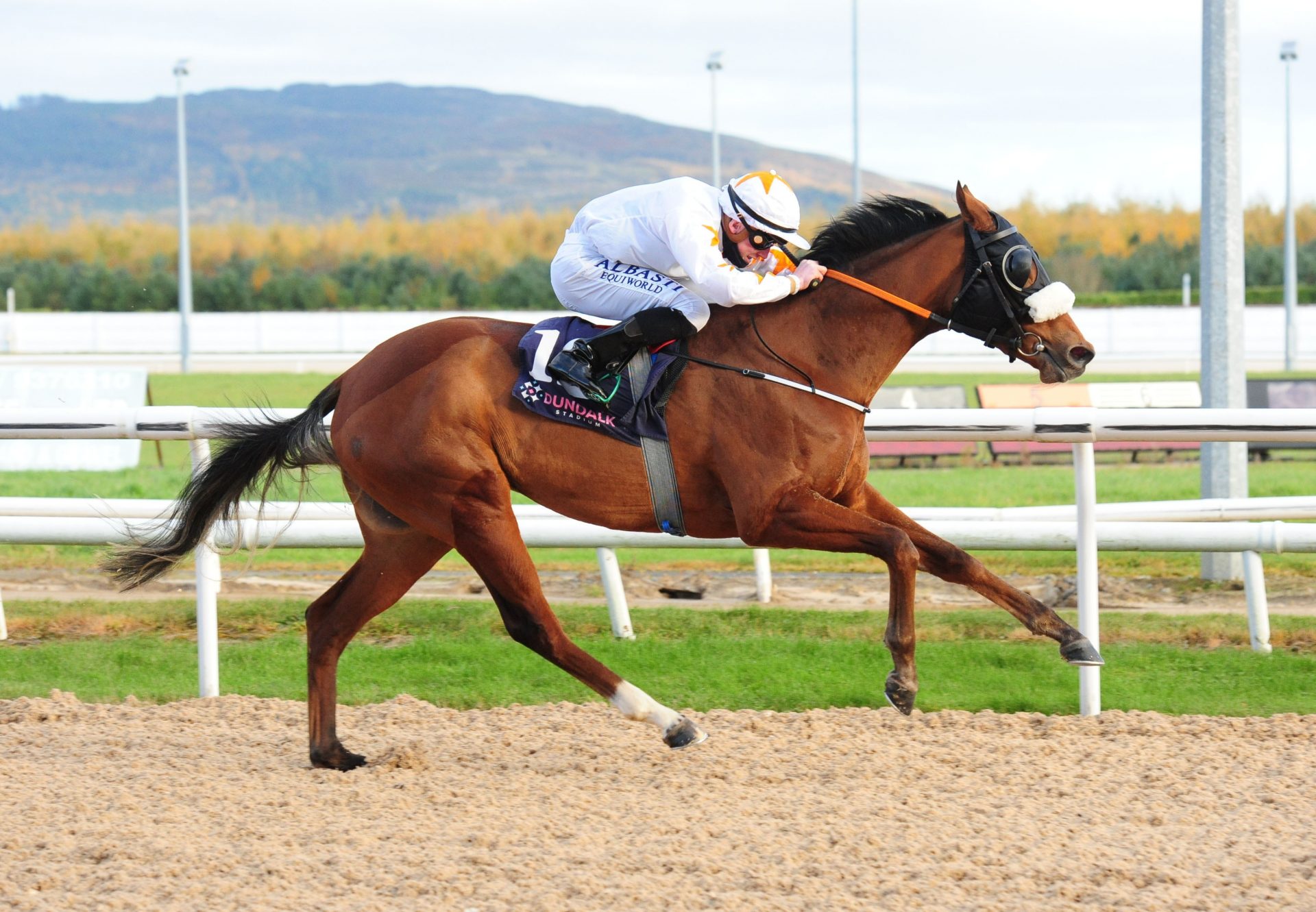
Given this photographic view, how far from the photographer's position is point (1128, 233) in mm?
56594

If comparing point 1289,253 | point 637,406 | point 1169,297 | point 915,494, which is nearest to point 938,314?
point 637,406

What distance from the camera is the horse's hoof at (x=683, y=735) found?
419 centimetres

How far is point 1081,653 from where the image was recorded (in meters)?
4.38

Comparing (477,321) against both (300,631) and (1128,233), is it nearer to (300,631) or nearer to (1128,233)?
(300,631)

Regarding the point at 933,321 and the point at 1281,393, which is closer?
the point at 933,321

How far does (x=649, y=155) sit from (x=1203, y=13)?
18082 centimetres

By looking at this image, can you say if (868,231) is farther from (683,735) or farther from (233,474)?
(233,474)

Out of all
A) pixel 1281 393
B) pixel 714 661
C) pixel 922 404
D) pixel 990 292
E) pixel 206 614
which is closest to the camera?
pixel 990 292

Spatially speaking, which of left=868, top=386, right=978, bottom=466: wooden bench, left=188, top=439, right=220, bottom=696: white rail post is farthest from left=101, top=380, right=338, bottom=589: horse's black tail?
left=868, top=386, right=978, bottom=466: wooden bench

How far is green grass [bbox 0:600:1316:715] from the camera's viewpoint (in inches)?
200

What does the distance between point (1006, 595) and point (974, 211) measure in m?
1.19

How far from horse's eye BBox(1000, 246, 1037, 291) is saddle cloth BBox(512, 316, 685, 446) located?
1019 mm

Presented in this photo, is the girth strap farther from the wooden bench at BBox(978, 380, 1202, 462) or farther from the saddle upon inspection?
the wooden bench at BBox(978, 380, 1202, 462)

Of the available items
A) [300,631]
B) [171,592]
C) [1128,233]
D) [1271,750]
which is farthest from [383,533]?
[1128,233]
